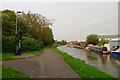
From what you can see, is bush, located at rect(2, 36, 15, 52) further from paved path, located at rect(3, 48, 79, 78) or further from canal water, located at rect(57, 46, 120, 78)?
canal water, located at rect(57, 46, 120, 78)

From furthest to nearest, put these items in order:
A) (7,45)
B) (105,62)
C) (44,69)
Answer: (7,45)
(105,62)
(44,69)

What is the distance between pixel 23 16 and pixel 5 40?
12715mm

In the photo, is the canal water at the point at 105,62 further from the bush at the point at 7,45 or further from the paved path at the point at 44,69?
the bush at the point at 7,45

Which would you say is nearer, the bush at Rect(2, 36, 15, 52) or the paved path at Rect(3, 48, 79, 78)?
the paved path at Rect(3, 48, 79, 78)

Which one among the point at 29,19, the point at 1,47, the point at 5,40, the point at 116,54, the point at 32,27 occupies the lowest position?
the point at 116,54

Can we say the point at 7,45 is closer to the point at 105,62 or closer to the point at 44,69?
the point at 44,69

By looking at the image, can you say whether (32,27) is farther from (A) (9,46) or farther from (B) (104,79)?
(B) (104,79)

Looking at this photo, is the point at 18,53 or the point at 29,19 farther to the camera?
the point at 29,19

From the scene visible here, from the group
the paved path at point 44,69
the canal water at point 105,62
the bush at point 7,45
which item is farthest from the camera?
the bush at point 7,45

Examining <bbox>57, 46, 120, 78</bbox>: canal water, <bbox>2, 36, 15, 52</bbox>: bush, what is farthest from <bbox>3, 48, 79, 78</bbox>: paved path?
<bbox>2, 36, 15, 52</bbox>: bush

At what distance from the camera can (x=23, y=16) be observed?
2781cm

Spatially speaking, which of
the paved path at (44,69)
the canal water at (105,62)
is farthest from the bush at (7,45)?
the canal water at (105,62)

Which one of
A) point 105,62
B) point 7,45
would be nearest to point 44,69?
point 7,45

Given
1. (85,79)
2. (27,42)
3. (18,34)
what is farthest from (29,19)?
(85,79)
